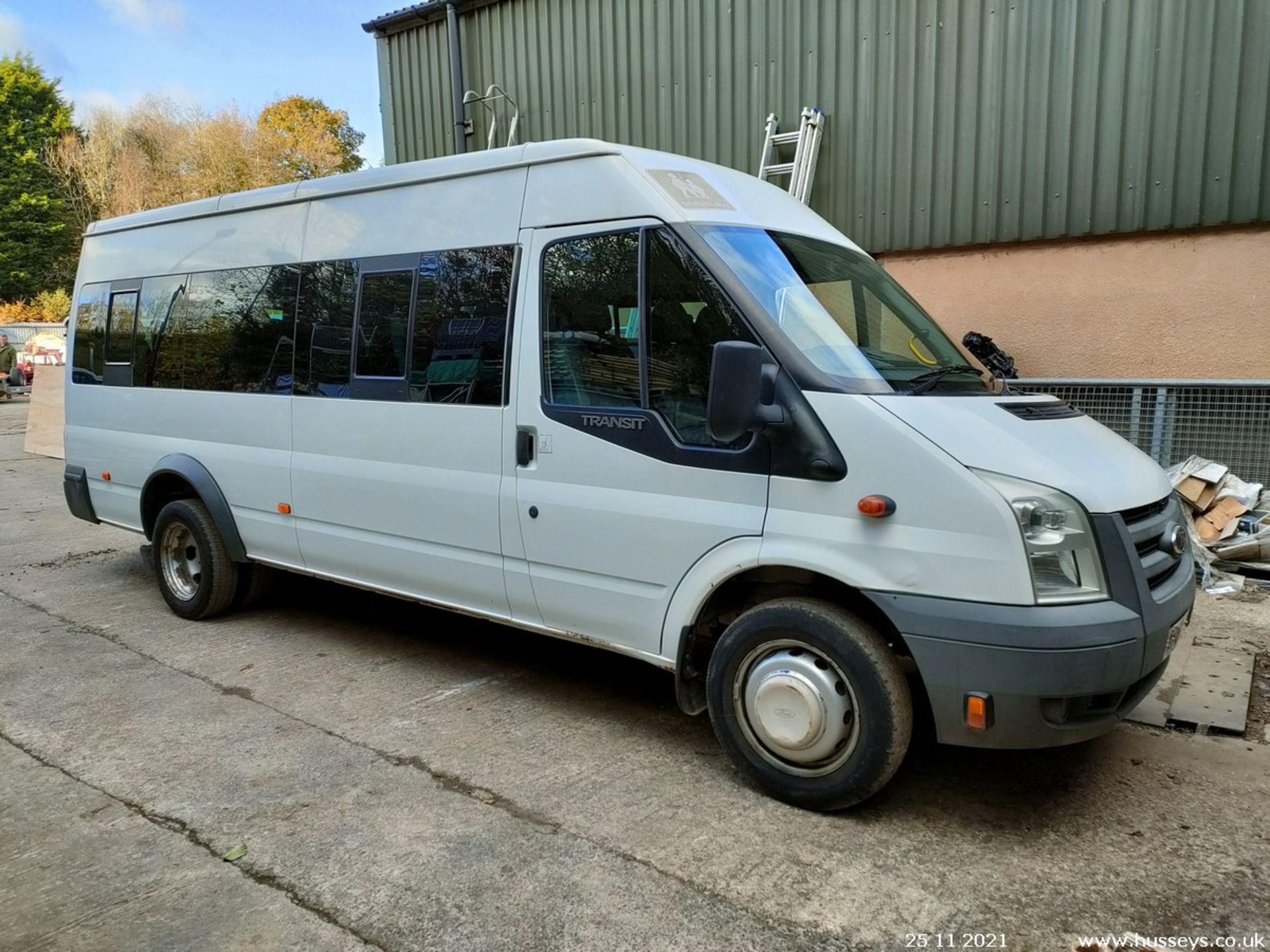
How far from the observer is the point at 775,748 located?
321cm

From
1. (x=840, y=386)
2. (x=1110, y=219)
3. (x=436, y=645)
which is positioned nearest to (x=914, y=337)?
(x=840, y=386)

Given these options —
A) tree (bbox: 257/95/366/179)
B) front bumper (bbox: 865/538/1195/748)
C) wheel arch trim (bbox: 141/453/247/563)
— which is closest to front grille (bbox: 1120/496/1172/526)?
front bumper (bbox: 865/538/1195/748)

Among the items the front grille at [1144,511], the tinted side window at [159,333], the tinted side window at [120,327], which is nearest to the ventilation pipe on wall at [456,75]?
the tinted side window at [120,327]

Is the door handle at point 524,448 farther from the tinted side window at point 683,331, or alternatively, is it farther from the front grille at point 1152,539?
the front grille at point 1152,539

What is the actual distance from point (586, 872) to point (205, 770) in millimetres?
1743

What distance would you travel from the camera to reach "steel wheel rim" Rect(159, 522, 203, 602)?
5.63 meters

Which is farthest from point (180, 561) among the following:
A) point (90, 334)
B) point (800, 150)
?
point (800, 150)

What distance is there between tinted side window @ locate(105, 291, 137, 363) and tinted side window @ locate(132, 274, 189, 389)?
0.31 feet

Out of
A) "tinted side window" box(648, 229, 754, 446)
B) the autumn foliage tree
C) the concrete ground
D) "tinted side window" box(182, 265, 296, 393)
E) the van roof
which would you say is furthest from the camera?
the autumn foliage tree

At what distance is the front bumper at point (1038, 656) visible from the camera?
269 centimetres

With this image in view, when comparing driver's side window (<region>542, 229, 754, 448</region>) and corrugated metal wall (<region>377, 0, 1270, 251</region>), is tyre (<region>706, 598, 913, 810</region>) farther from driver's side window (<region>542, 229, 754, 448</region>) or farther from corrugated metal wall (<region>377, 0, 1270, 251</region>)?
corrugated metal wall (<region>377, 0, 1270, 251</region>)

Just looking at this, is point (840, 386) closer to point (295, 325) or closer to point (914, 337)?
point (914, 337)

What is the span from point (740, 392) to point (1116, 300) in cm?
572

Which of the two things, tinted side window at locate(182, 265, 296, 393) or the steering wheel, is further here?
tinted side window at locate(182, 265, 296, 393)
